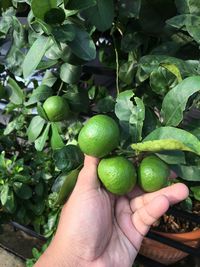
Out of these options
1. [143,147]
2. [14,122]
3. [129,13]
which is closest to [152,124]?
[143,147]

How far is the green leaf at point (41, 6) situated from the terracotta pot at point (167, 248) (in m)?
1.26

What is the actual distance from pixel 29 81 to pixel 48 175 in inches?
18.3

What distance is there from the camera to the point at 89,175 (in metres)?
1.06

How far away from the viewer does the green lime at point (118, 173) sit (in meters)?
0.94

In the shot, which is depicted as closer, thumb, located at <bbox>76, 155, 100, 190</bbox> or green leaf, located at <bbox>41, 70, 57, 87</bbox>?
thumb, located at <bbox>76, 155, 100, 190</bbox>

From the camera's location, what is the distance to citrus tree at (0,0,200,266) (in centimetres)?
91

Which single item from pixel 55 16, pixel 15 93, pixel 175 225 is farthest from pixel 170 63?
pixel 175 225

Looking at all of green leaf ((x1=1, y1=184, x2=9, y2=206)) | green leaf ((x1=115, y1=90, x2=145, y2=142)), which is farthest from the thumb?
green leaf ((x1=1, y1=184, x2=9, y2=206))

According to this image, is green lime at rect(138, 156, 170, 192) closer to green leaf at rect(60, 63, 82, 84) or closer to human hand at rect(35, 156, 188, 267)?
human hand at rect(35, 156, 188, 267)

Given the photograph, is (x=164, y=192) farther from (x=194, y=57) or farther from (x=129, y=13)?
(x=129, y=13)

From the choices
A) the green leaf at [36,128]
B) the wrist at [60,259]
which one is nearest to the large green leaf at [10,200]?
the green leaf at [36,128]

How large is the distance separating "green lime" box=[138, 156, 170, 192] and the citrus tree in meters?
0.02

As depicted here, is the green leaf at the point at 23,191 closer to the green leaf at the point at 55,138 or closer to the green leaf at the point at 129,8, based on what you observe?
the green leaf at the point at 55,138

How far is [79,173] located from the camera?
1100 millimetres
